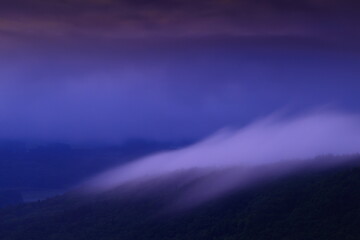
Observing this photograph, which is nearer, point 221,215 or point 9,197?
point 221,215

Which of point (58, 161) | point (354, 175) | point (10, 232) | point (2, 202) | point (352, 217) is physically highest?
point (58, 161)

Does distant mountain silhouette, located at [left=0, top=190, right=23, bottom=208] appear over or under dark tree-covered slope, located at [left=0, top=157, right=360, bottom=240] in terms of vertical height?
over

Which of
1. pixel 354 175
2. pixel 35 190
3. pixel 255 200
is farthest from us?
pixel 35 190

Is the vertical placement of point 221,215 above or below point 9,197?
below

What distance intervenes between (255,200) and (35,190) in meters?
100

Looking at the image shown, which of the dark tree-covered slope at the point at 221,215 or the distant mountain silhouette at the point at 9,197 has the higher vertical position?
the distant mountain silhouette at the point at 9,197

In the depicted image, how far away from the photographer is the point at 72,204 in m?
69.8

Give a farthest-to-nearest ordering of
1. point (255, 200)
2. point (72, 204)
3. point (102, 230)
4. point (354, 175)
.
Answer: point (72, 204), point (102, 230), point (255, 200), point (354, 175)

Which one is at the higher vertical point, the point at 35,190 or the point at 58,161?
the point at 58,161

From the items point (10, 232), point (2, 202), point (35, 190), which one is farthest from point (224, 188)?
point (35, 190)

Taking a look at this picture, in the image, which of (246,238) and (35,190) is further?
(35,190)

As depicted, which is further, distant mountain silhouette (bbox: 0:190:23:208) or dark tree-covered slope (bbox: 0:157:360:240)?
distant mountain silhouette (bbox: 0:190:23:208)

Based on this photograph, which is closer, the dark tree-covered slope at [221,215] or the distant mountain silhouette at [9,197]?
the dark tree-covered slope at [221,215]

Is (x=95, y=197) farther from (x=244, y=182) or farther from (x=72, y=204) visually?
(x=244, y=182)
